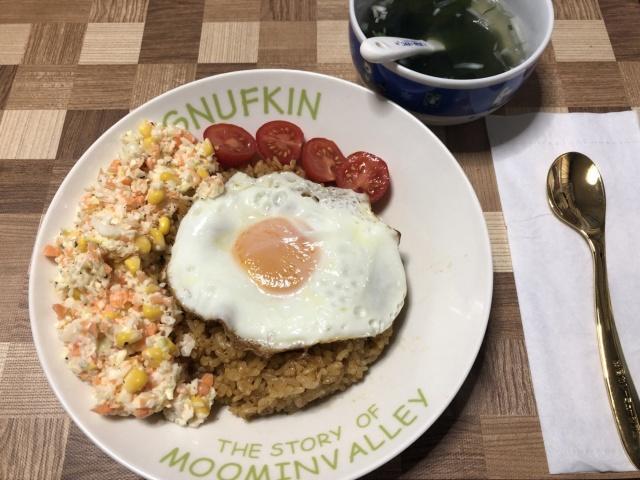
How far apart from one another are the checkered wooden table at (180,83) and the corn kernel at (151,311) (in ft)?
2.12

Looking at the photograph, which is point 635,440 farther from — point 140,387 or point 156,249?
point 156,249

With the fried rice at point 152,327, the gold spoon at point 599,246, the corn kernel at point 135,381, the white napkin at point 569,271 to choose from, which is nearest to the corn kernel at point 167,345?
the fried rice at point 152,327

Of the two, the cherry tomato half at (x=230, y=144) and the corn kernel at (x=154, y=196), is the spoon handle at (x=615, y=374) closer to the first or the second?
the cherry tomato half at (x=230, y=144)

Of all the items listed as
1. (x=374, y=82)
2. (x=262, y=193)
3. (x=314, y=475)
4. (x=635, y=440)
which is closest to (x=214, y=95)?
(x=262, y=193)

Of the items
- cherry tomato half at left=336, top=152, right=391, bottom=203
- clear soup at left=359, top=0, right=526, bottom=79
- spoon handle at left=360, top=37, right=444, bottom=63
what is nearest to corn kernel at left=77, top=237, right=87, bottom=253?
cherry tomato half at left=336, top=152, right=391, bottom=203

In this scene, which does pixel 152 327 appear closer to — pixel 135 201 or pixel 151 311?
pixel 151 311

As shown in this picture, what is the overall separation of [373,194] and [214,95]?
2.88 ft

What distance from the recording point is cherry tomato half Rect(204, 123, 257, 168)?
234 centimetres

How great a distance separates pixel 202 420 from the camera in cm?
193

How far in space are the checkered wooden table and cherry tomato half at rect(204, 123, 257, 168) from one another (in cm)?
69

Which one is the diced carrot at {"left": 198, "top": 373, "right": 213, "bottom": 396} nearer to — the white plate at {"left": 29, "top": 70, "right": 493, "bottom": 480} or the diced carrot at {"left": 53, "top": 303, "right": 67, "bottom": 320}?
the white plate at {"left": 29, "top": 70, "right": 493, "bottom": 480}

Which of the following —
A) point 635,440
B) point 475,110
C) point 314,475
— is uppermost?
point 475,110

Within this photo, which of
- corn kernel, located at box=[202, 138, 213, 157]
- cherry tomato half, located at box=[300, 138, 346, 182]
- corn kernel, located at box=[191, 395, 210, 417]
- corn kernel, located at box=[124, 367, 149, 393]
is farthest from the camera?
cherry tomato half, located at box=[300, 138, 346, 182]

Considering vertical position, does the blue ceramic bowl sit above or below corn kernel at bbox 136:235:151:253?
above
